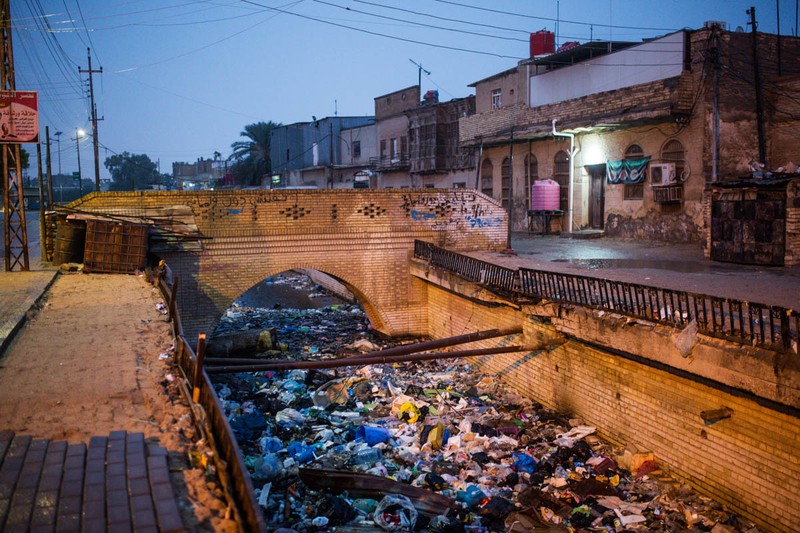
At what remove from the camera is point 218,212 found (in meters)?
15.1

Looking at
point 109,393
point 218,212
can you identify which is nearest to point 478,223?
point 218,212

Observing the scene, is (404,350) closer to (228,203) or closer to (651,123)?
(228,203)

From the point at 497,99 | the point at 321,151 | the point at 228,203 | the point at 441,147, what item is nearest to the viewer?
the point at 228,203

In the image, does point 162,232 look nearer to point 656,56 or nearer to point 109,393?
point 109,393

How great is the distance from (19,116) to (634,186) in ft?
56.0

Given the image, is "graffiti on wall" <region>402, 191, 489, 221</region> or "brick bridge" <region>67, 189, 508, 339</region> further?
"graffiti on wall" <region>402, 191, 489, 221</region>

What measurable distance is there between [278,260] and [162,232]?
291cm

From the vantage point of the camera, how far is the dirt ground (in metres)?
4.50

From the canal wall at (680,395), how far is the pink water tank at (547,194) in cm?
1093

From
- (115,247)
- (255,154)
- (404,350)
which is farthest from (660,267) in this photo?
(255,154)

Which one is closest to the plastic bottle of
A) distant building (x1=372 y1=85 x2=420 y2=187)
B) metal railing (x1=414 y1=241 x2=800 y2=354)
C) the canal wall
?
the canal wall

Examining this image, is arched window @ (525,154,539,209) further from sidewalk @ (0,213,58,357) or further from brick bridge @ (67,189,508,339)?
sidewalk @ (0,213,58,357)

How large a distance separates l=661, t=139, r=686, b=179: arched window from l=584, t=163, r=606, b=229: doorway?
324 centimetres

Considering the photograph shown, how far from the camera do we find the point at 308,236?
16.0 metres
